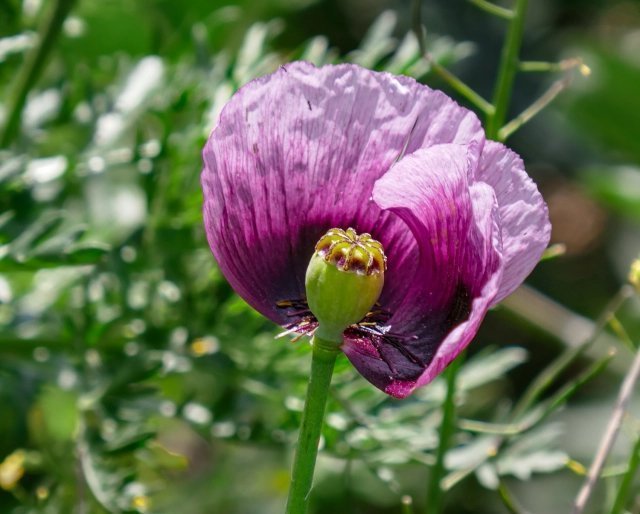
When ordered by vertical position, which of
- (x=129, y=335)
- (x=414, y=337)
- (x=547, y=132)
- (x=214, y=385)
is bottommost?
(x=547, y=132)

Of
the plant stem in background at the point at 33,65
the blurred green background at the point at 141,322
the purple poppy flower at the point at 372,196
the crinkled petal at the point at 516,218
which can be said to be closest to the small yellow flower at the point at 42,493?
the blurred green background at the point at 141,322

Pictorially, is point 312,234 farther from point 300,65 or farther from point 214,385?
point 214,385

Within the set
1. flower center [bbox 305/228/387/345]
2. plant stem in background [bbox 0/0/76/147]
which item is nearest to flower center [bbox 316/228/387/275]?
flower center [bbox 305/228/387/345]

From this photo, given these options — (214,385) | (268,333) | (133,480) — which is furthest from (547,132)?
(133,480)

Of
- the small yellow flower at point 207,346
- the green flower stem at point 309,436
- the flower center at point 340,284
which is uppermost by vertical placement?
the flower center at point 340,284

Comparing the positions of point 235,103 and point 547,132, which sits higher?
point 235,103

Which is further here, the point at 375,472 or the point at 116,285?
the point at 116,285

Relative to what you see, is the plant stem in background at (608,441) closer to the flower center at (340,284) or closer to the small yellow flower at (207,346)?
the flower center at (340,284)
